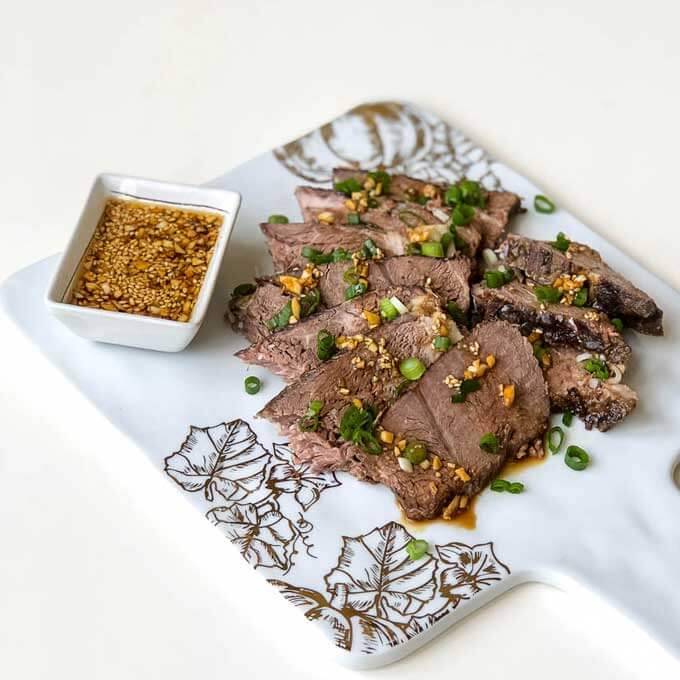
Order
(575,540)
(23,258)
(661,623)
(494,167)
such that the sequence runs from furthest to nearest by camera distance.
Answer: (494,167), (23,258), (575,540), (661,623)

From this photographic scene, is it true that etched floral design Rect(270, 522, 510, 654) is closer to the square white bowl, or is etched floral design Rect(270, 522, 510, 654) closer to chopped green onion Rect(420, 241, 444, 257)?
the square white bowl

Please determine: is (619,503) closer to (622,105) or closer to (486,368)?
(486,368)

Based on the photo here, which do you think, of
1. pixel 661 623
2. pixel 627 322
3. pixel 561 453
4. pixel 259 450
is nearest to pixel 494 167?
pixel 627 322

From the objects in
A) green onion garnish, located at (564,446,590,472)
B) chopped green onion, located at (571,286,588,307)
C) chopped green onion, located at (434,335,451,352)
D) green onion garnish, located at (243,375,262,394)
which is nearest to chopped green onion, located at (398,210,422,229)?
chopped green onion, located at (434,335,451,352)

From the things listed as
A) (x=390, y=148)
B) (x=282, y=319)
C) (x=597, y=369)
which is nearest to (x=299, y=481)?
(x=282, y=319)

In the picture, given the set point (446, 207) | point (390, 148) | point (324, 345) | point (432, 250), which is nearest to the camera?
point (324, 345)

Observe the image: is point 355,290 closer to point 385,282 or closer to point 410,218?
point 385,282
